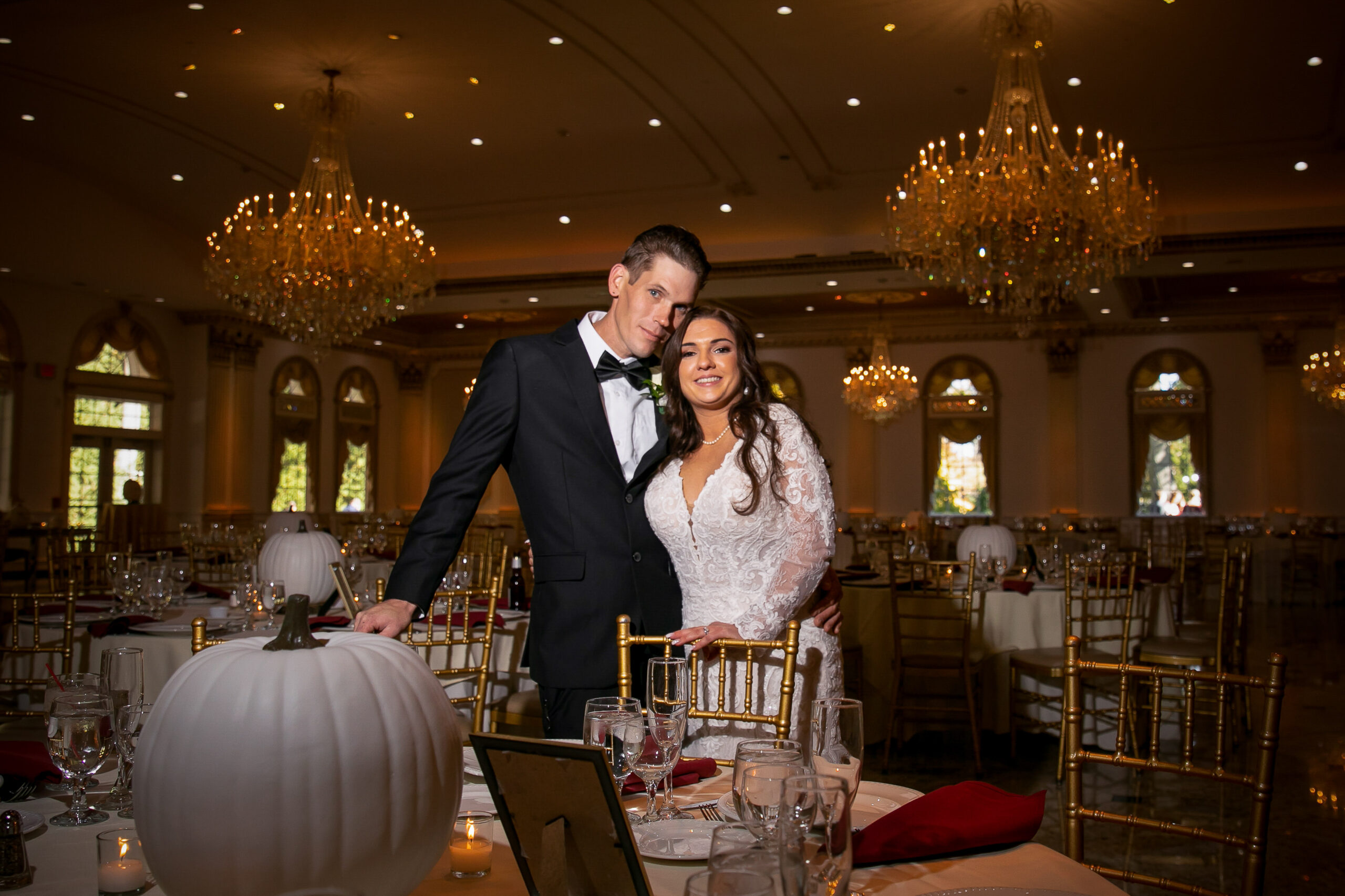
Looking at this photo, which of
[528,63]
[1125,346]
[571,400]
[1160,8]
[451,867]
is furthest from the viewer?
[1125,346]

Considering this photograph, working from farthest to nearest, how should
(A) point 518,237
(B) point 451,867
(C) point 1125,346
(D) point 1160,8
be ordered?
(C) point 1125,346
(A) point 518,237
(D) point 1160,8
(B) point 451,867

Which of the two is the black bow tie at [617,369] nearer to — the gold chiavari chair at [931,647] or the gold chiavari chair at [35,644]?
the gold chiavari chair at [35,644]

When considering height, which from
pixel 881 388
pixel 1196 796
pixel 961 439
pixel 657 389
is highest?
pixel 881 388

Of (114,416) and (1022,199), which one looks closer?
(1022,199)

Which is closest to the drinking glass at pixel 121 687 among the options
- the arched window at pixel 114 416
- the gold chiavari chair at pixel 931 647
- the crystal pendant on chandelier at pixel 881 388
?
the gold chiavari chair at pixel 931 647

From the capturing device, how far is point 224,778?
92 centimetres

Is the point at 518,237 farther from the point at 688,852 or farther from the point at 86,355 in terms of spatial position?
the point at 688,852

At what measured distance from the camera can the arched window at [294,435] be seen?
15.9 metres

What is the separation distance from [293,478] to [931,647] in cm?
1318

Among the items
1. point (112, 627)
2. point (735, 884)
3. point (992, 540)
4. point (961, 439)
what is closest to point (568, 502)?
point (735, 884)

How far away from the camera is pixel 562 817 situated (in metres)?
1.00

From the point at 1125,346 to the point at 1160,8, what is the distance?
891cm

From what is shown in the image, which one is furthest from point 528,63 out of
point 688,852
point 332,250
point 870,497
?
point 870,497

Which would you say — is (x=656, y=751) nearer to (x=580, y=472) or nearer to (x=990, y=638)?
(x=580, y=472)
